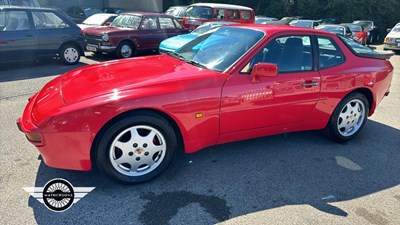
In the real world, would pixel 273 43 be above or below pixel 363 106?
above

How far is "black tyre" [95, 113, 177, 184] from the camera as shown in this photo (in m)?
2.74

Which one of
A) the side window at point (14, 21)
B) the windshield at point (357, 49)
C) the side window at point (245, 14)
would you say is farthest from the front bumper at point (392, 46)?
the side window at point (14, 21)

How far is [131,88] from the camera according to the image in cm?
282

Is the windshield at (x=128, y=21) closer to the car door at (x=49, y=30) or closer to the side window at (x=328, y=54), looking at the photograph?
the car door at (x=49, y=30)

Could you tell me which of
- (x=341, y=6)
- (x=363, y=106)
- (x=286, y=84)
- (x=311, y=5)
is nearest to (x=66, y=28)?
(x=286, y=84)

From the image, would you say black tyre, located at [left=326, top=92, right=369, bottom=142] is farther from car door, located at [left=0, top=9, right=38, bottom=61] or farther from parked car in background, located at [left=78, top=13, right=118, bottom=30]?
parked car in background, located at [left=78, top=13, right=118, bottom=30]

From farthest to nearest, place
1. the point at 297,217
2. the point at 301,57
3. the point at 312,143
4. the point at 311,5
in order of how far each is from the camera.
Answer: the point at 311,5
the point at 312,143
the point at 301,57
the point at 297,217

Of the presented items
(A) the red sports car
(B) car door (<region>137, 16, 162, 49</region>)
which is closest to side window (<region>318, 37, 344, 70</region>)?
(A) the red sports car

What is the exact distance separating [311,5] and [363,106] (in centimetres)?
2405

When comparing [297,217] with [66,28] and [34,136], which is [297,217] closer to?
[34,136]

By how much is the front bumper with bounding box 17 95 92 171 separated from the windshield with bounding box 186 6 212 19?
10942mm

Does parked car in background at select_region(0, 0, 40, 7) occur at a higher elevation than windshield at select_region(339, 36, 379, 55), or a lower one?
higher

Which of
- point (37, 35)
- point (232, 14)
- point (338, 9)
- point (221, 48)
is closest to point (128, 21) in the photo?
Answer: point (37, 35)

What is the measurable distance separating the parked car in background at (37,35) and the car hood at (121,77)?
4844 millimetres
